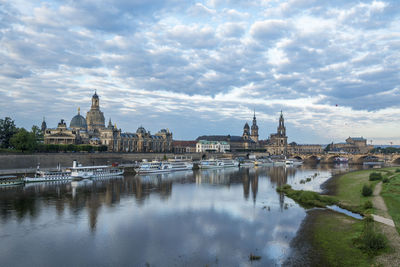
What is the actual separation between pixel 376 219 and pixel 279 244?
11527mm

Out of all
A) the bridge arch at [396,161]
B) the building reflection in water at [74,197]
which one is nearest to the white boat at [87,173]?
the building reflection in water at [74,197]

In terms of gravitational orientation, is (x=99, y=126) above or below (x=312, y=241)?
above

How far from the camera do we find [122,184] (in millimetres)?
65562

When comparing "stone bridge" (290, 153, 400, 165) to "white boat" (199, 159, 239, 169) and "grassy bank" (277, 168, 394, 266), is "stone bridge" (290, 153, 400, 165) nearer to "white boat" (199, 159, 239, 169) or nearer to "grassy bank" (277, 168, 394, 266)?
"white boat" (199, 159, 239, 169)

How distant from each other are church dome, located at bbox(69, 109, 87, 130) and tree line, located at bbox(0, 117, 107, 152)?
149ft

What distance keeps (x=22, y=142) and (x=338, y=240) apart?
81.4 m

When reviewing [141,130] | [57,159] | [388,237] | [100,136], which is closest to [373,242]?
[388,237]

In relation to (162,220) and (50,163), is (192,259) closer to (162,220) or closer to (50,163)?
(162,220)

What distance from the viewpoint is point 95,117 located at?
165 meters

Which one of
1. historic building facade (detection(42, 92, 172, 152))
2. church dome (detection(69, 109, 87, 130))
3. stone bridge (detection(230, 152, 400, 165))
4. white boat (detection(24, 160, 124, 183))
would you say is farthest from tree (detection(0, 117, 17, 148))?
stone bridge (detection(230, 152, 400, 165))

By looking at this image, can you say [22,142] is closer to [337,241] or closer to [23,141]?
[23,141]

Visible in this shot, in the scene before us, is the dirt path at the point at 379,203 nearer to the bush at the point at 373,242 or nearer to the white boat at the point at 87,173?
the bush at the point at 373,242

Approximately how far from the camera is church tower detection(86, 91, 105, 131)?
16388 centimetres

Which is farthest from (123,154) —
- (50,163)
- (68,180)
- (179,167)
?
(68,180)
